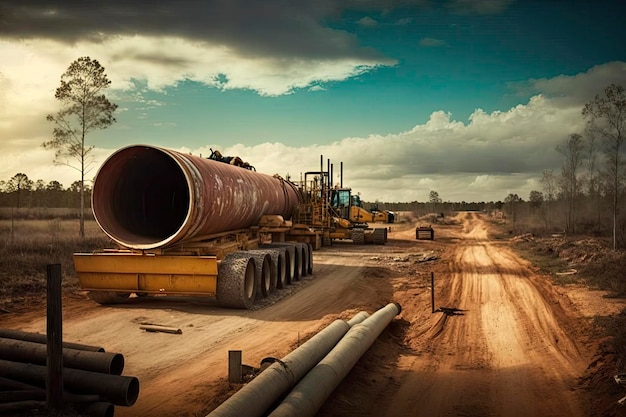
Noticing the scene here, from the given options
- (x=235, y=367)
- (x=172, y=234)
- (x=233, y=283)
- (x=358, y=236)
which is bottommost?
(x=235, y=367)

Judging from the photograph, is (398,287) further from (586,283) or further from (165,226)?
(165,226)

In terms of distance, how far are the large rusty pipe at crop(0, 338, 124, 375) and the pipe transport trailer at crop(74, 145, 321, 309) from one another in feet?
16.8

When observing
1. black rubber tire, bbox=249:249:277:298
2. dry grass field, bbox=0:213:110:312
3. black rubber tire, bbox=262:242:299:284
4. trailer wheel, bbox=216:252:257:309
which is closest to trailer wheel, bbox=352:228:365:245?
dry grass field, bbox=0:213:110:312

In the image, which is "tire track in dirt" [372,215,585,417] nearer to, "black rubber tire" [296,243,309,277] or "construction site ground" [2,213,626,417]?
"construction site ground" [2,213,626,417]

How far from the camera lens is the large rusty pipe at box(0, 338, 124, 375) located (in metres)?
6.03

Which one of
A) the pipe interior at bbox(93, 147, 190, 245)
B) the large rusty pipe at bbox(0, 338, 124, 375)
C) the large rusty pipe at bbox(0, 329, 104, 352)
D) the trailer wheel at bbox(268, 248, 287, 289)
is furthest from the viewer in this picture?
the trailer wheel at bbox(268, 248, 287, 289)

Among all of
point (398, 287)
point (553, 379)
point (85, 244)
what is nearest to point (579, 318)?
point (553, 379)

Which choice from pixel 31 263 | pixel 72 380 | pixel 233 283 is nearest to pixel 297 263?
pixel 233 283

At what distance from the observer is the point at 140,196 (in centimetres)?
1380

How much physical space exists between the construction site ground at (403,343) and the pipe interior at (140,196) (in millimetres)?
1921

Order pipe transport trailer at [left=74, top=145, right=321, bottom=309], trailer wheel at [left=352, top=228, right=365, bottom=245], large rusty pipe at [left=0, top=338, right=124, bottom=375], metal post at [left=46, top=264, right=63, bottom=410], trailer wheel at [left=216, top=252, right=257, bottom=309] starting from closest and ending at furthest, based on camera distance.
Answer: metal post at [left=46, top=264, right=63, bottom=410] → large rusty pipe at [left=0, top=338, right=124, bottom=375] → pipe transport trailer at [left=74, top=145, right=321, bottom=309] → trailer wheel at [left=216, top=252, right=257, bottom=309] → trailer wheel at [left=352, top=228, right=365, bottom=245]

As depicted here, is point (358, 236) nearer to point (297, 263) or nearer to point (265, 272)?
point (297, 263)

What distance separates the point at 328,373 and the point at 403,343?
3929 mm

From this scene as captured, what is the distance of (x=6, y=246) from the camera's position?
1909cm
